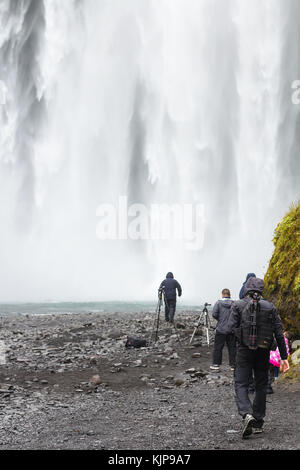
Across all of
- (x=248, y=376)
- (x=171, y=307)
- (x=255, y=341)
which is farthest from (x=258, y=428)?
(x=171, y=307)

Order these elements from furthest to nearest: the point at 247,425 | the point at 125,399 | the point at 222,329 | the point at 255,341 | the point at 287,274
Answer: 1. the point at 287,274
2. the point at 222,329
3. the point at 125,399
4. the point at 255,341
5. the point at 247,425

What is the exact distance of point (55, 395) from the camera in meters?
10.9

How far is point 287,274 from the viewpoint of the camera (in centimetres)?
1221

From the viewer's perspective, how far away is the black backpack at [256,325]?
6.54m

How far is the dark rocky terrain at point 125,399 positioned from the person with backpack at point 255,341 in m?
0.43

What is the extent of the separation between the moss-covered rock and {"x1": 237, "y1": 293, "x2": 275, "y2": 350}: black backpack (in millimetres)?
5252

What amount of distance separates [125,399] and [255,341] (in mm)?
5102

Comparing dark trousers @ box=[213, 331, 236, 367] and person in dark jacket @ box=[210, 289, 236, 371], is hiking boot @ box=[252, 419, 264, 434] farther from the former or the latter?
dark trousers @ box=[213, 331, 236, 367]

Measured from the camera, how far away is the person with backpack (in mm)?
6562

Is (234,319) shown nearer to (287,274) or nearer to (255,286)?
(255,286)

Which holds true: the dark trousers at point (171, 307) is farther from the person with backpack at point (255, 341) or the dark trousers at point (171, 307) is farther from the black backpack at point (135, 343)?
the person with backpack at point (255, 341)

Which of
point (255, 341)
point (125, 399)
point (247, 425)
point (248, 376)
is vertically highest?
point (255, 341)
